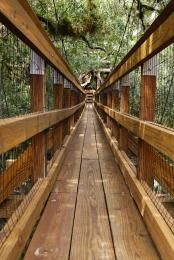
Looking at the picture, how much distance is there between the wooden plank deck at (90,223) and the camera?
198 centimetres

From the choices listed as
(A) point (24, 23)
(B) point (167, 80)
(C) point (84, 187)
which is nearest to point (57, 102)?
(B) point (167, 80)

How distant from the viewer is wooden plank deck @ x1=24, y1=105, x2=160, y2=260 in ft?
6.51

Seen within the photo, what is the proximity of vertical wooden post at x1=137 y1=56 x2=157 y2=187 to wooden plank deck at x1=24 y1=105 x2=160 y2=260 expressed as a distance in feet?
0.76

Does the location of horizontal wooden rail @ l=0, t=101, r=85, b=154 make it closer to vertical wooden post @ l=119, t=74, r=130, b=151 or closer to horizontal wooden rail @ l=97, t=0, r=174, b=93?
horizontal wooden rail @ l=97, t=0, r=174, b=93

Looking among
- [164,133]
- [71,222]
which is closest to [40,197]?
[71,222]

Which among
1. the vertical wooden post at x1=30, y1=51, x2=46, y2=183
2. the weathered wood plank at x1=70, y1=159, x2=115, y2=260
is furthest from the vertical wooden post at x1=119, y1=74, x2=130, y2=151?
the vertical wooden post at x1=30, y1=51, x2=46, y2=183

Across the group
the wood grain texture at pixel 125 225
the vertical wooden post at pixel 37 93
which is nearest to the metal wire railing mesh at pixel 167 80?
the wood grain texture at pixel 125 225

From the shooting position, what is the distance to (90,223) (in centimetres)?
239

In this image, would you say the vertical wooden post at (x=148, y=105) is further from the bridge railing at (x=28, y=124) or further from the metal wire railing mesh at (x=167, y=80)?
the bridge railing at (x=28, y=124)

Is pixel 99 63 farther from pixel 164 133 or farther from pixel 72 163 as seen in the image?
pixel 164 133

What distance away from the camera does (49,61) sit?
9.61 ft

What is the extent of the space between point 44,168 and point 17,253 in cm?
119

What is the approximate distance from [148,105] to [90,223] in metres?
0.76

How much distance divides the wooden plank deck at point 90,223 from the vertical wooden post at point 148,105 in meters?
0.23
